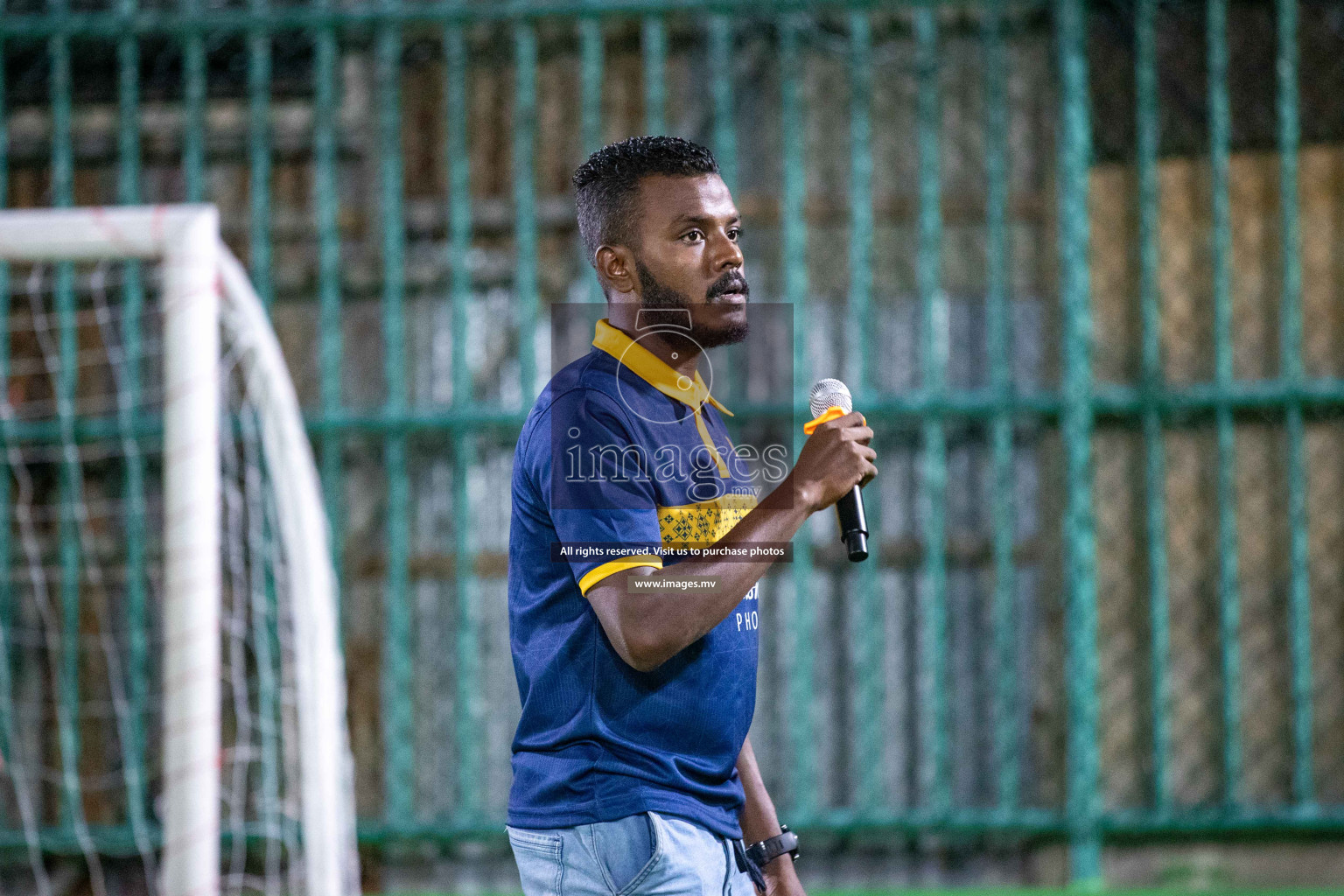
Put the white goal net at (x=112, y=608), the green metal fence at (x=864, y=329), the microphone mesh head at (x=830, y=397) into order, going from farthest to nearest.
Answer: the white goal net at (x=112, y=608) < the green metal fence at (x=864, y=329) < the microphone mesh head at (x=830, y=397)

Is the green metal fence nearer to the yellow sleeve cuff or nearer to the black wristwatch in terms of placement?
the black wristwatch

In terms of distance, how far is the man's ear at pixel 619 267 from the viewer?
4.60ft

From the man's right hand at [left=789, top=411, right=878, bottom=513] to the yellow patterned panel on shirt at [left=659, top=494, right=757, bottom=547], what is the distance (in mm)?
95

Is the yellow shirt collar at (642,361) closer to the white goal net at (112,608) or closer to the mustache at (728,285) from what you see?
the mustache at (728,285)

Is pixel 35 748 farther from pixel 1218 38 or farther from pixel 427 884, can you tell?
pixel 1218 38

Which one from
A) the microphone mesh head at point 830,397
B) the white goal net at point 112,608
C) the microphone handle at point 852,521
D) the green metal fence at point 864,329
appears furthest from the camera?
the white goal net at point 112,608

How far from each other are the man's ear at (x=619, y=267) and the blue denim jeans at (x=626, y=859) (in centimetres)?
55

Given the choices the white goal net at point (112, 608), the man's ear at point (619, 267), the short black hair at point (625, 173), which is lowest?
the white goal net at point (112, 608)

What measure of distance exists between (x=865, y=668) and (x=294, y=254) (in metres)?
2.59

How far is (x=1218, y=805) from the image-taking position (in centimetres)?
441

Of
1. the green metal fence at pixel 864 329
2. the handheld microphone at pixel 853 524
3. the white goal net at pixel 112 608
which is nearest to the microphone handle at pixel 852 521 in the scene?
the handheld microphone at pixel 853 524

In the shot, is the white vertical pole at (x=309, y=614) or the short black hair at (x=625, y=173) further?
the white vertical pole at (x=309, y=614)

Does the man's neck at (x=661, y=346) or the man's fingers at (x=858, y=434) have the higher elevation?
the man's neck at (x=661, y=346)

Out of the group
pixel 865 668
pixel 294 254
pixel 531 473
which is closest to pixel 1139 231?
pixel 865 668
